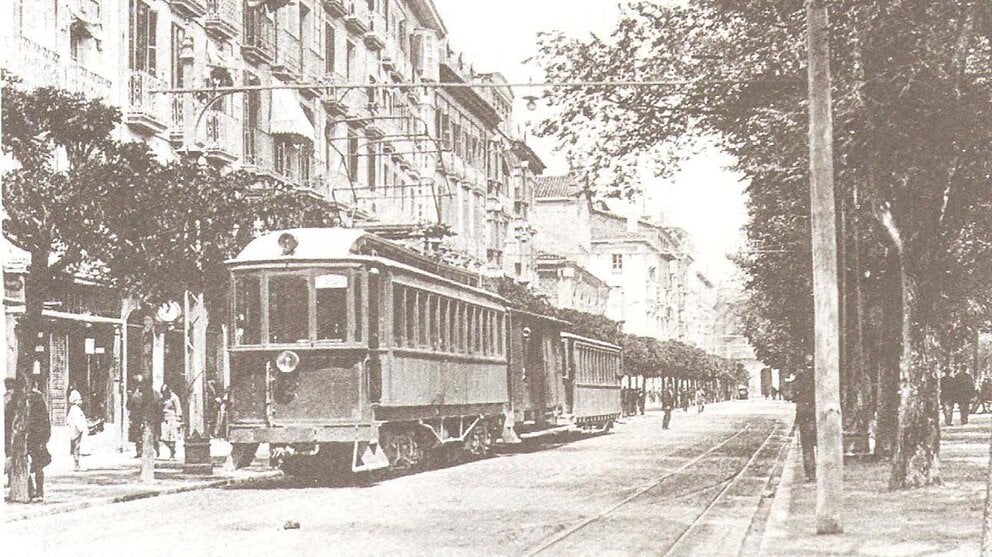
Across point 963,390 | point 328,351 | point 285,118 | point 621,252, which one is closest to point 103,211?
point 328,351

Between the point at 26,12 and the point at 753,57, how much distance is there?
1340 cm

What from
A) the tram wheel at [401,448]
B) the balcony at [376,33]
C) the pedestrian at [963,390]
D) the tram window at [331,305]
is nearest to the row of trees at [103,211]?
the tram window at [331,305]

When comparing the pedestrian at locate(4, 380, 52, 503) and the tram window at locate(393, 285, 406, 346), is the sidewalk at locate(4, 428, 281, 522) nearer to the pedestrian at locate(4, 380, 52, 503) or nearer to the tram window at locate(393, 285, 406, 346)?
the pedestrian at locate(4, 380, 52, 503)

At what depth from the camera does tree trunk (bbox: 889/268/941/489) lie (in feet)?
57.8

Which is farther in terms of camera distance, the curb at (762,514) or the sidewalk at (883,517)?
the curb at (762,514)

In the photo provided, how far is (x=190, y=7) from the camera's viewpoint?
112 ft

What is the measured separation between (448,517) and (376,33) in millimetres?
37313

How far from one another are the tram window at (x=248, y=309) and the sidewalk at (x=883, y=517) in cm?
730

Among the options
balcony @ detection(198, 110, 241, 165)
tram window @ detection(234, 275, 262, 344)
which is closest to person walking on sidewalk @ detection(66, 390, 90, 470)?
tram window @ detection(234, 275, 262, 344)

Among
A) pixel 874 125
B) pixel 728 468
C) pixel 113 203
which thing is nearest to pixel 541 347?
pixel 728 468

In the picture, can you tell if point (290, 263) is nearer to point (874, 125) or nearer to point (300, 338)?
point (300, 338)

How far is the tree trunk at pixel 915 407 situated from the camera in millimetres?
17625

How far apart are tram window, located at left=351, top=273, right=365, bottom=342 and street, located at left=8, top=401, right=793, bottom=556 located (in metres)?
2.12

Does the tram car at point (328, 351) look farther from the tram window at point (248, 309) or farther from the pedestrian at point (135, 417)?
the pedestrian at point (135, 417)
